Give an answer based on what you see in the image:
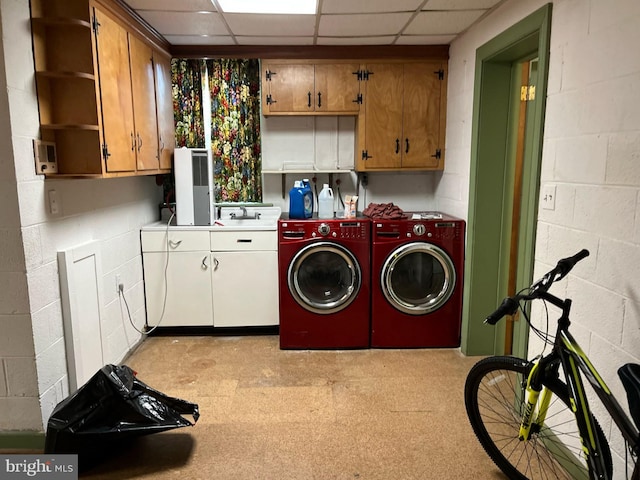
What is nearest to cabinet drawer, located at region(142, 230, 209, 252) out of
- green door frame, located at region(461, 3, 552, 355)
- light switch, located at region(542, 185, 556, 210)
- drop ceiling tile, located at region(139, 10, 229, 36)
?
drop ceiling tile, located at region(139, 10, 229, 36)

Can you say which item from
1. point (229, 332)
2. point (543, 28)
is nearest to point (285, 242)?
point (229, 332)

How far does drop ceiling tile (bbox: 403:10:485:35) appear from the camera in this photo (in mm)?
2803

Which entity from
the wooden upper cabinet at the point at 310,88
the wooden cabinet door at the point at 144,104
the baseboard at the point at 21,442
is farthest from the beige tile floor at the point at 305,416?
the wooden upper cabinet at the point at 310,88

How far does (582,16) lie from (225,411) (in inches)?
102

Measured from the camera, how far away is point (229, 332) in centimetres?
366

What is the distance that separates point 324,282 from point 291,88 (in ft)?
5.17

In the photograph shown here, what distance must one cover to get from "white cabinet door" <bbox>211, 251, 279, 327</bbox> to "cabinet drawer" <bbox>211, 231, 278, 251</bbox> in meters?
0.05

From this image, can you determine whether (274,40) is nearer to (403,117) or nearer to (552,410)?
(403,117)

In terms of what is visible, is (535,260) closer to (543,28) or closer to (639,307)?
(639,307)

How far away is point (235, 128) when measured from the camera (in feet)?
12.6

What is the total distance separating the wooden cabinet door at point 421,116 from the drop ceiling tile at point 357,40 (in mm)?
286

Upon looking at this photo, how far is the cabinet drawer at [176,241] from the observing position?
342 centimetres

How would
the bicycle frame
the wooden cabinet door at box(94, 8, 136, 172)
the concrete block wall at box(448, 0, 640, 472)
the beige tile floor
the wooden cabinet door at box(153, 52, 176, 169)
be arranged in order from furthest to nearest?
1. the wooden cabinet door at box(153, 52, 176, 169)
2. the wooden cabinet door at box(94, 8, 136, 172)
3. the beige tile floor
4. the concrete block wall at box(448, 0, 640, 472)
5. the bicycle frame

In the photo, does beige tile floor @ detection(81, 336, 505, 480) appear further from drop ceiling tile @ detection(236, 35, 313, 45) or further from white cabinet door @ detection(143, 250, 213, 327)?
drop ceiling tile @ detection(236, 35, 313, 45)
